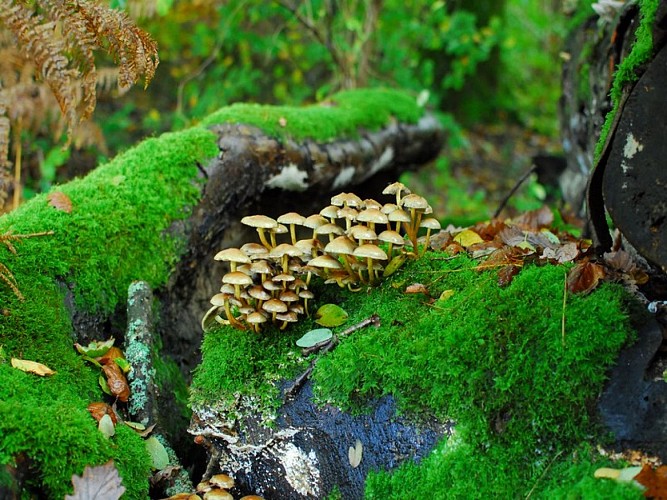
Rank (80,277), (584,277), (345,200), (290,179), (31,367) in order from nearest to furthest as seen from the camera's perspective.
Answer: (584,277) → (31,367) → (345,200) → (80,277) → (290,179)

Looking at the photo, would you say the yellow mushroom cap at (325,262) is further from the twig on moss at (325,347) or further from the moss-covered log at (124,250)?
the moss-covered log at (124,250)

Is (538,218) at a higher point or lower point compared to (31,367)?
higher

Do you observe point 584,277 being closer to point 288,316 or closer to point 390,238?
point 390,238

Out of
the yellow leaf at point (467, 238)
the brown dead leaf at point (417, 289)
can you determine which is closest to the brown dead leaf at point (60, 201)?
the brown dead leaf at point (417, 289)

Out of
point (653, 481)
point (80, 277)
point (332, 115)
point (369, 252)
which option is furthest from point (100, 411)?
point (332, 115)

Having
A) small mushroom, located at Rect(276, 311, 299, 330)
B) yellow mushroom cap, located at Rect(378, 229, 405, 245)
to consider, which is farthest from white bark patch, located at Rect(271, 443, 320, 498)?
yellow mushroom cap, located at Rect(378, 229, 405, 245)

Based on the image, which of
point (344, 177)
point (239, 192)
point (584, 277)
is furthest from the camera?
point (344, 177)

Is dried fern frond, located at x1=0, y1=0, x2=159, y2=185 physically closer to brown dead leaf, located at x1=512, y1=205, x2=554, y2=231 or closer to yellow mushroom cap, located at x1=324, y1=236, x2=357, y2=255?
yellow mushroom cap, located at x1=324, y1=236, x2=357, y2=255
